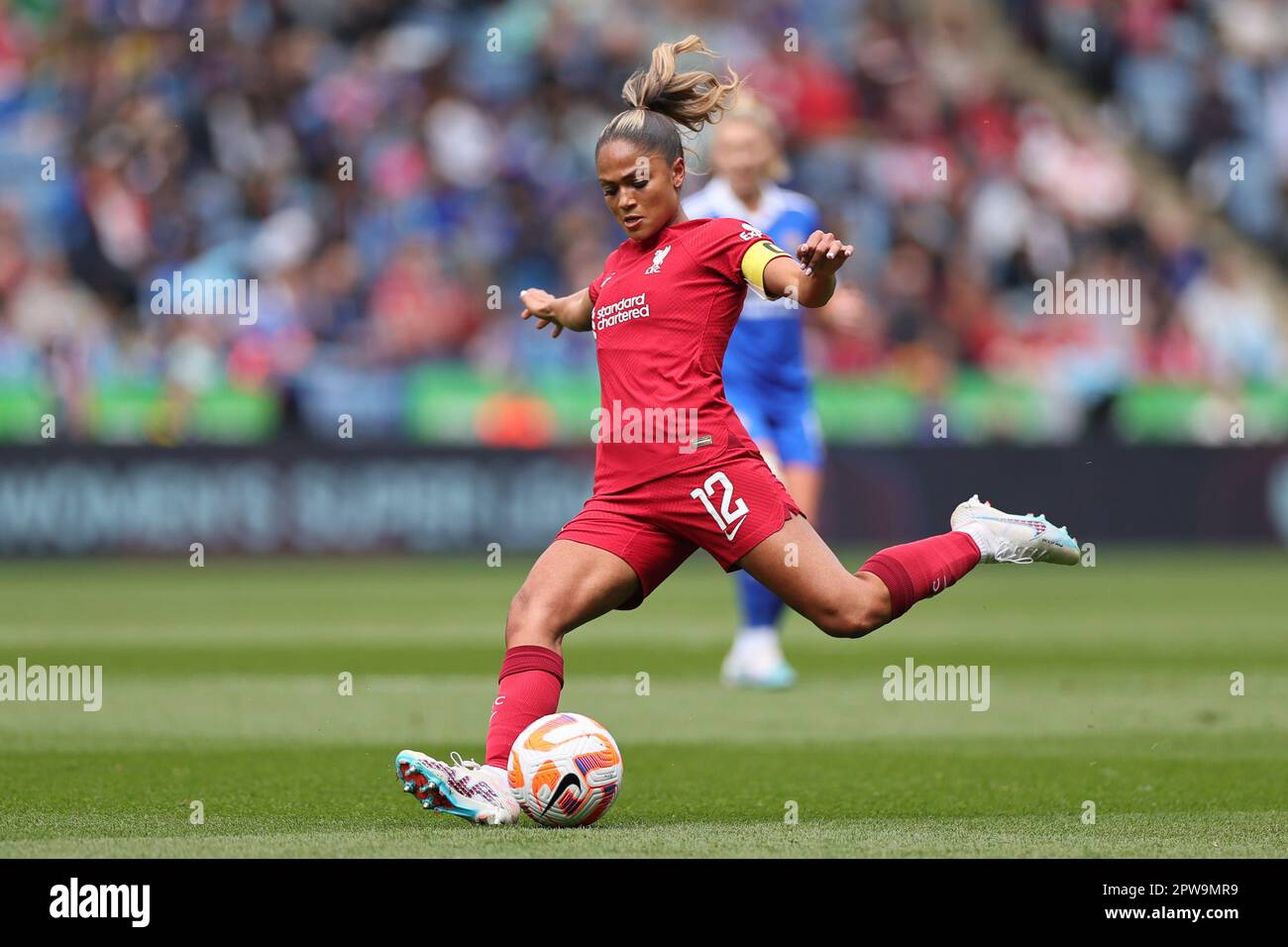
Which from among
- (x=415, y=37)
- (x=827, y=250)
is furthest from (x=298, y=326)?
→ (x=827, y=250)

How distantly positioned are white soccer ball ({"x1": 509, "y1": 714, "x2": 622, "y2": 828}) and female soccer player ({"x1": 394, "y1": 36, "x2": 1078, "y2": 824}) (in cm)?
11

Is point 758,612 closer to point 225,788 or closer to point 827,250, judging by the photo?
point 225,788

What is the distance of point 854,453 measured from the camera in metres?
18.6

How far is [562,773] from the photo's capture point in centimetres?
579

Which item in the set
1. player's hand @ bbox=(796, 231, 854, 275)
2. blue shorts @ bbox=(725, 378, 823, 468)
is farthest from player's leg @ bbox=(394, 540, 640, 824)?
blue shorts @ bbox=(725, 378, 823, 468)

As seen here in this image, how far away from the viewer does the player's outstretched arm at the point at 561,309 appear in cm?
679

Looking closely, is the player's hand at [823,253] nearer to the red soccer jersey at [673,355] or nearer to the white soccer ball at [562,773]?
the red soccer jersey at [673,355]

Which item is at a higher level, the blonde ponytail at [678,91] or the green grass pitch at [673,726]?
the blonde ponytail at [678,91]

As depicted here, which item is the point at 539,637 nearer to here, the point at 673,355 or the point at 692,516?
the point at 692,516

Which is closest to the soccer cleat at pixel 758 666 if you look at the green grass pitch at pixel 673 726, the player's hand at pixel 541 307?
the green grass pitch at pixel 673 726

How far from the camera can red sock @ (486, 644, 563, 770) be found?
598cm

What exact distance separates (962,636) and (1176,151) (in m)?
13.4

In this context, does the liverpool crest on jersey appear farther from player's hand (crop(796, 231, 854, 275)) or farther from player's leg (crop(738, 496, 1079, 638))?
player's leg (crop(738, 496, 1079, 638))

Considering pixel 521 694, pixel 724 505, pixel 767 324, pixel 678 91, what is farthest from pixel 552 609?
pixel 767 324
